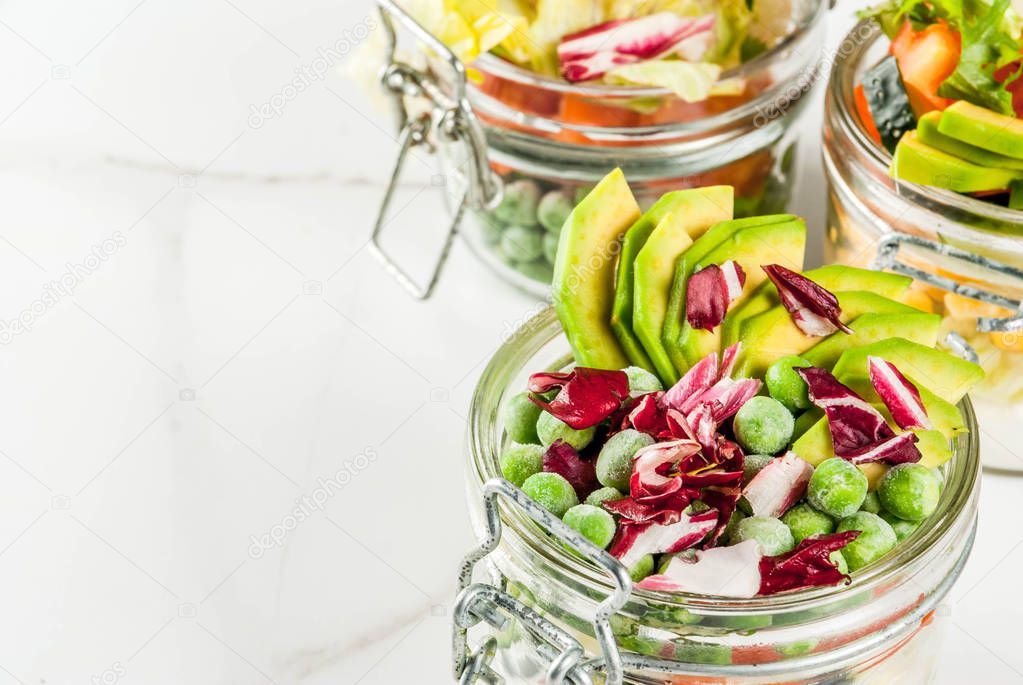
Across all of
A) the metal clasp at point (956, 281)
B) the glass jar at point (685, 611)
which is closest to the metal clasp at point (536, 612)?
the glass jar at point (685, 611)

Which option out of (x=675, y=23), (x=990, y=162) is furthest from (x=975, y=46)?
(x=675, y=23)

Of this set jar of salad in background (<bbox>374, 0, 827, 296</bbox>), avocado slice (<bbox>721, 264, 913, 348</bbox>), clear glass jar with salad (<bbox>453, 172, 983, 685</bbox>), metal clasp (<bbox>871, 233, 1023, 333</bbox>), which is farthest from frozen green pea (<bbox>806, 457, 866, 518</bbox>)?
jar of salad in background (<bbox>374, 0, 827, 296</bbox>)

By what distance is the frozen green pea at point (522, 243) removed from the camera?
2.88 ft

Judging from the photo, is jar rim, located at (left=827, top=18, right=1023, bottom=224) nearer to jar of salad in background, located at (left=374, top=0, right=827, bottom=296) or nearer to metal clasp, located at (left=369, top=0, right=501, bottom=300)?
jar of salad in background, located at (left=374, top=0, right=827, bottom=296)

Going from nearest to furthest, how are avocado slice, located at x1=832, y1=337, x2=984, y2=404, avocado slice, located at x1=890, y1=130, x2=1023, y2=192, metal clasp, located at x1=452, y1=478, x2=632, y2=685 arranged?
metal clasp, located at x1=452, y1=478, x2=632, y2=685
avocado slice, located at x1=832, y1=337, x2=984, y2=404
avocado slice, located at x1=890, y1=130, x2=1023, y2=192

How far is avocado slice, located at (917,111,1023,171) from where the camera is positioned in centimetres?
66

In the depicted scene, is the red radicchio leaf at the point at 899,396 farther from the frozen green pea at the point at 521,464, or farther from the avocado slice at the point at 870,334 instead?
the frozen green pea at the point at 521,464

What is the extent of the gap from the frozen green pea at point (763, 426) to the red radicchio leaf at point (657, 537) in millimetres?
50

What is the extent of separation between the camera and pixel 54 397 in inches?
34.5

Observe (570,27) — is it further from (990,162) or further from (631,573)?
(631,573)

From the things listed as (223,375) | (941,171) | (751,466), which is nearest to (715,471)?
(751,466)

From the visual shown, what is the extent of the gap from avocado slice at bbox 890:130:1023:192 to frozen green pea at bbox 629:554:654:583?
1.00ft

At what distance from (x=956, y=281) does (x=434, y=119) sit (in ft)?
1.19

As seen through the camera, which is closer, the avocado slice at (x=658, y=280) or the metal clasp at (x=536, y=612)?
the metal clasp at (x=536, y=612)
